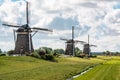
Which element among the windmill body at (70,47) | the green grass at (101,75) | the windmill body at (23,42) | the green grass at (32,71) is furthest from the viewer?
the windmill body at (70,47)

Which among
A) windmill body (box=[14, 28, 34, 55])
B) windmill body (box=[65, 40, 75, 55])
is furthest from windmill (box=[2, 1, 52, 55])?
windmill body (box=[65, 40, 75, 55])

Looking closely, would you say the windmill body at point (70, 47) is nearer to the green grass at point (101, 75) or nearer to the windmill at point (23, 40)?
the windmill at point (23, 40)

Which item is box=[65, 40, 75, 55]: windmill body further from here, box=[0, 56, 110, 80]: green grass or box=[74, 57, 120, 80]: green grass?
box=[74, 57, 120, 80]: green grass

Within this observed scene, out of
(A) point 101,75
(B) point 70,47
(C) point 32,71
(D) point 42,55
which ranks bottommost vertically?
(A) point 101,75

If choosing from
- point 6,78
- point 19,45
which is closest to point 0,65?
point 6,78

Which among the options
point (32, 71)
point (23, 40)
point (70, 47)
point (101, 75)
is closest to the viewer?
point (101, 75)

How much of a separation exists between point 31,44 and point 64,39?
69545 mm

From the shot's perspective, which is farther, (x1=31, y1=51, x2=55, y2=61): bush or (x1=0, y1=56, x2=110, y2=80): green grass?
(x1=31, y1=51, x2=55, y2=61): bush

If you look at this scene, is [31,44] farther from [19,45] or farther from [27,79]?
[27,79]

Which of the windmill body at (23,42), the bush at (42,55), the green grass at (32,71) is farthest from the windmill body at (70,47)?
the green grass at (32,71)

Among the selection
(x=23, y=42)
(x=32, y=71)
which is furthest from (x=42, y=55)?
(x=32, y=71)

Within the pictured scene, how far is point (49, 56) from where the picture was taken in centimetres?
10606

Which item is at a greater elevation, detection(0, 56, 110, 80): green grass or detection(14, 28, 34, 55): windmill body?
detection(14, 28, 34, 55): windmill body

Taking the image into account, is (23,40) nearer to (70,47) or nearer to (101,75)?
(101,75)
